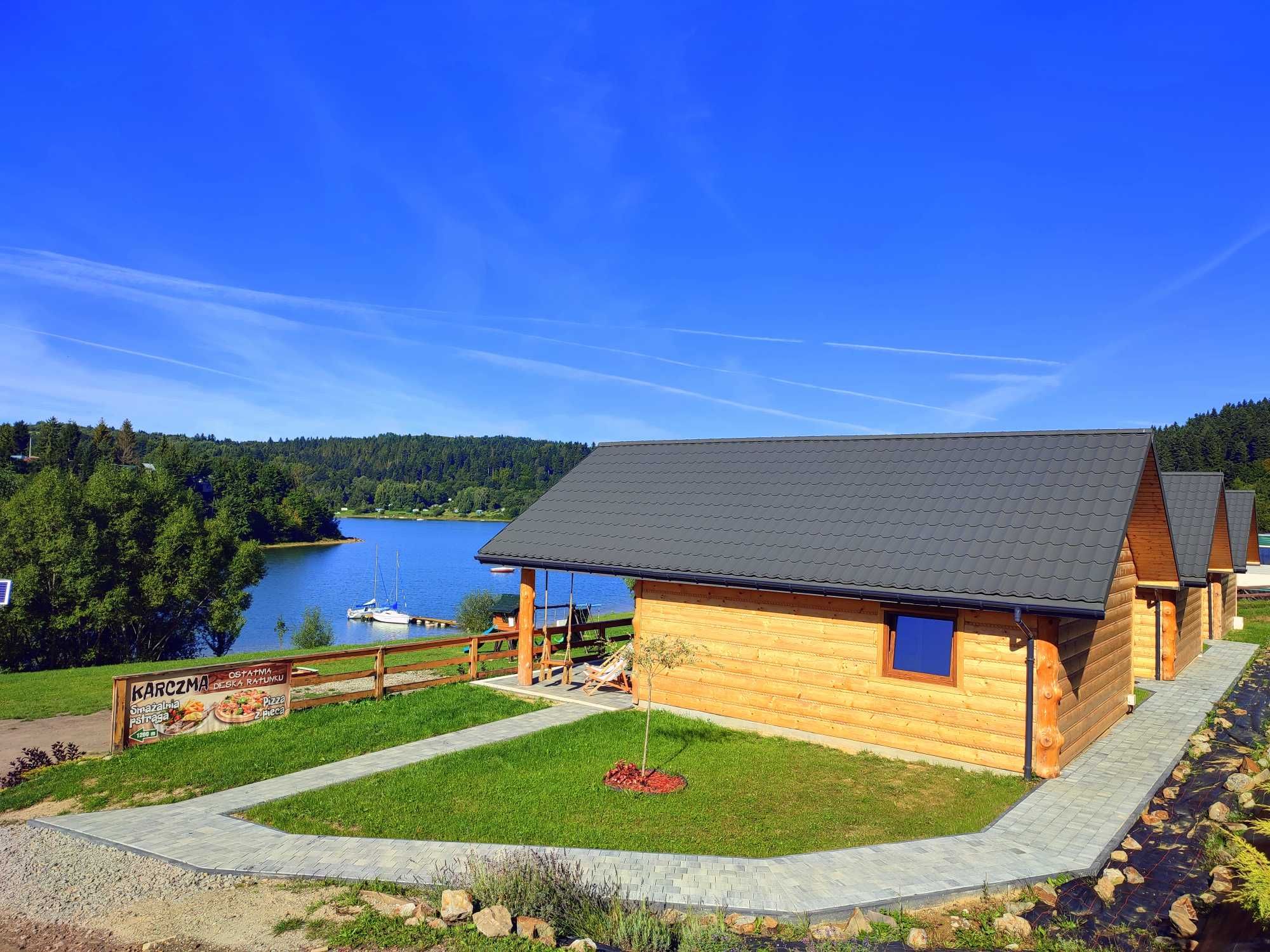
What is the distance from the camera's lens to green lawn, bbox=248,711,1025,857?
26.7ft

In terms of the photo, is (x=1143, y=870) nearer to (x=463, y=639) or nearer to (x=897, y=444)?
(x=897, y=444)

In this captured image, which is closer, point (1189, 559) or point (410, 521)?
point (1189, 559)

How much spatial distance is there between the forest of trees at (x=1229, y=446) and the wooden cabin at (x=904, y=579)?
302 ft

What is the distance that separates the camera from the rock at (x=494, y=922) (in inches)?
Result: 229

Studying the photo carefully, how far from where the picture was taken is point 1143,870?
7.46 meters

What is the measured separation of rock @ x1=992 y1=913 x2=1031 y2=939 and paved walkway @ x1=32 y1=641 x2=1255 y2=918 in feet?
1.84

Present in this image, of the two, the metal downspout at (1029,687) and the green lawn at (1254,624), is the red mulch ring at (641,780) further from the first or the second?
the green lawn at (1254,624)

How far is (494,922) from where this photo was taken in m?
5.84

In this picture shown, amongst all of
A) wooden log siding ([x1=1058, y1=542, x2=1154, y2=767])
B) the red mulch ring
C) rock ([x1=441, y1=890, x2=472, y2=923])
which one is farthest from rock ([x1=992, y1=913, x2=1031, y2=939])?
wooden log siding ([x1=1058, y1=542, x2=1154, y2=767])

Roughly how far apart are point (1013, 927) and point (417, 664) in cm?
Answer: 1151

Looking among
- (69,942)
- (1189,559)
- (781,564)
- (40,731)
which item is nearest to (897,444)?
(781,564)

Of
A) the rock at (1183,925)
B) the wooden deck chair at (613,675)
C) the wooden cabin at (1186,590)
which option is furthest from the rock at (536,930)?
the wooden cabin at (1186,590)

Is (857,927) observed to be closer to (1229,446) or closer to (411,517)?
(1229,446)

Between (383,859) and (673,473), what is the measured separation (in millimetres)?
10390
